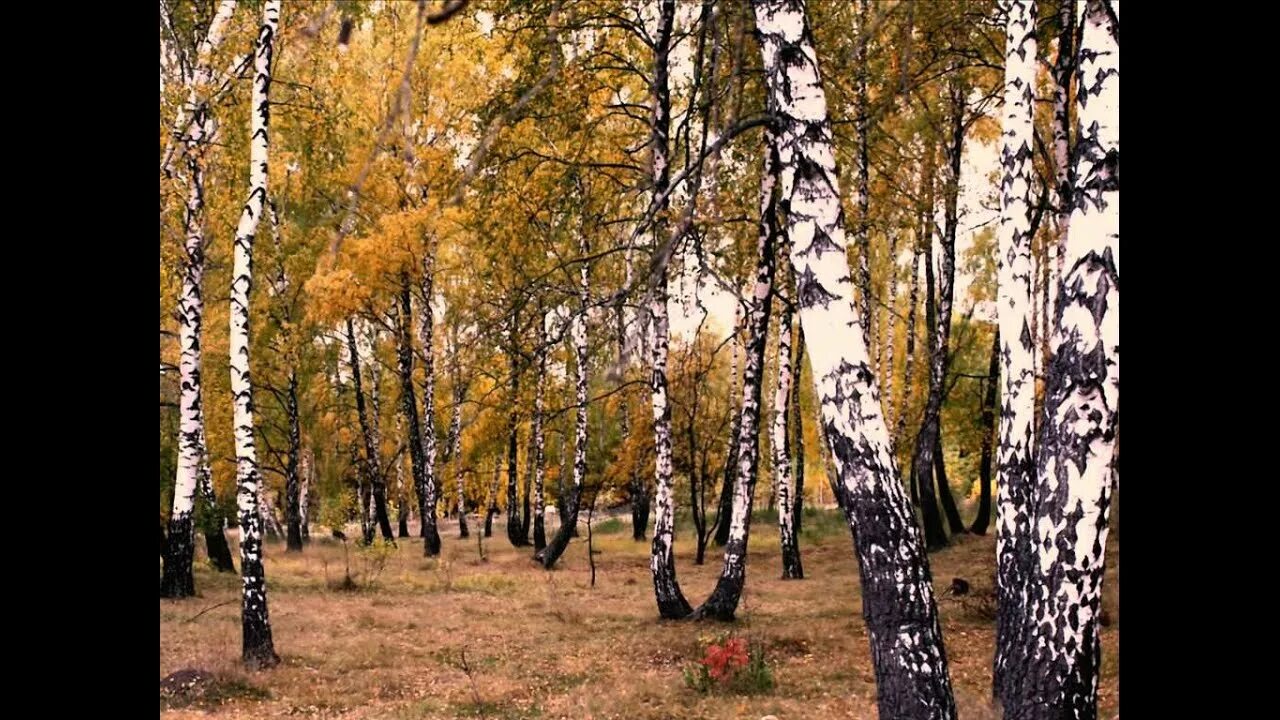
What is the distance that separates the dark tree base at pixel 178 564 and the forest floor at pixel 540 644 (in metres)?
0.35

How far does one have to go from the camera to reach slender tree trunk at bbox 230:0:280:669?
8297 millimetres

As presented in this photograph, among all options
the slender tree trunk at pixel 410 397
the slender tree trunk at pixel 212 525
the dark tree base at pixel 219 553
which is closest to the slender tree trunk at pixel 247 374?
the slender tree trunk at pixel 212 525

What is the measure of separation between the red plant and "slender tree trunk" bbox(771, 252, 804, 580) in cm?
414

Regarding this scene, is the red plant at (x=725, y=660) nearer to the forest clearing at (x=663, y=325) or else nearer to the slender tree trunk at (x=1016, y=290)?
the forest clearing at (x=663, y=325)

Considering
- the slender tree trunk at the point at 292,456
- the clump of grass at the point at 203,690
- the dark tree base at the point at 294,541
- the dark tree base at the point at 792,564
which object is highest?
the slender tree trunk at the point at 292,456

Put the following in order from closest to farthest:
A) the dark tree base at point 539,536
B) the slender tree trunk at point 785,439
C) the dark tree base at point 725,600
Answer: the dark tree base at point 725,600, the slender tree trunk at point 785,439, the dark tree base at point 539,536

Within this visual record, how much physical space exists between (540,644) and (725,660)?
137 inches

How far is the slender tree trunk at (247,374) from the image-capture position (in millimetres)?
8297

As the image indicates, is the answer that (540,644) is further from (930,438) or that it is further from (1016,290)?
(930,438)
